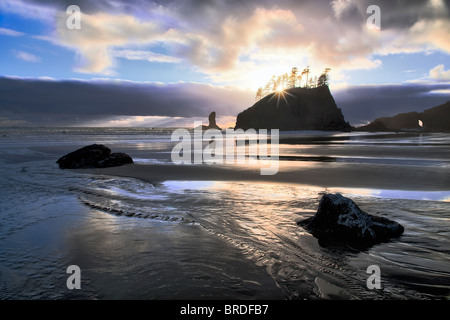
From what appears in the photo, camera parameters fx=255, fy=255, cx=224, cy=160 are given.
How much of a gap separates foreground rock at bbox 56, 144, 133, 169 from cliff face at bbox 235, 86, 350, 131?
86239mm

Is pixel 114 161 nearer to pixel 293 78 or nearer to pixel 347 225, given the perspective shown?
pixel 347 225

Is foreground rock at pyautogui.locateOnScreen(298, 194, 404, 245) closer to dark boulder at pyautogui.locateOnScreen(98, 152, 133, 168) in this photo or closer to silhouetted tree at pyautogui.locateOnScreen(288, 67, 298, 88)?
dark boulder at pyautogui.locateOnScreen(98, 152, 133, 168)

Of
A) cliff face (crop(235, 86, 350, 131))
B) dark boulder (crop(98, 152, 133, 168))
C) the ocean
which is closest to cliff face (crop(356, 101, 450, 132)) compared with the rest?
cliff face (crop(235, 86, 350, 131))

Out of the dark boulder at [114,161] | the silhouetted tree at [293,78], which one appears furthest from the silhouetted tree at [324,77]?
the dark boulder at [114,161]

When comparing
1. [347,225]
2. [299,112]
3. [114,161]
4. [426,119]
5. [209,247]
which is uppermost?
[426,119]

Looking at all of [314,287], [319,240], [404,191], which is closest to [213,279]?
[314,287]

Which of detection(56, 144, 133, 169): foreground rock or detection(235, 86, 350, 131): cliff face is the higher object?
detection(235, 86, 350, 131): cliff face

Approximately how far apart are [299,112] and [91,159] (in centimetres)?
9094

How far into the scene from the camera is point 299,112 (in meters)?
95.9

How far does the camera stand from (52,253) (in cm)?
381

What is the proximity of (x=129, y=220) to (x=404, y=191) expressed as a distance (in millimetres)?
7822

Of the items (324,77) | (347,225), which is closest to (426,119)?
(324,77)

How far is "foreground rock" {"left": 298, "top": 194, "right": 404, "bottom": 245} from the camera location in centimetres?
433

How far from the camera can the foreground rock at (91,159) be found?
44.8 ft
